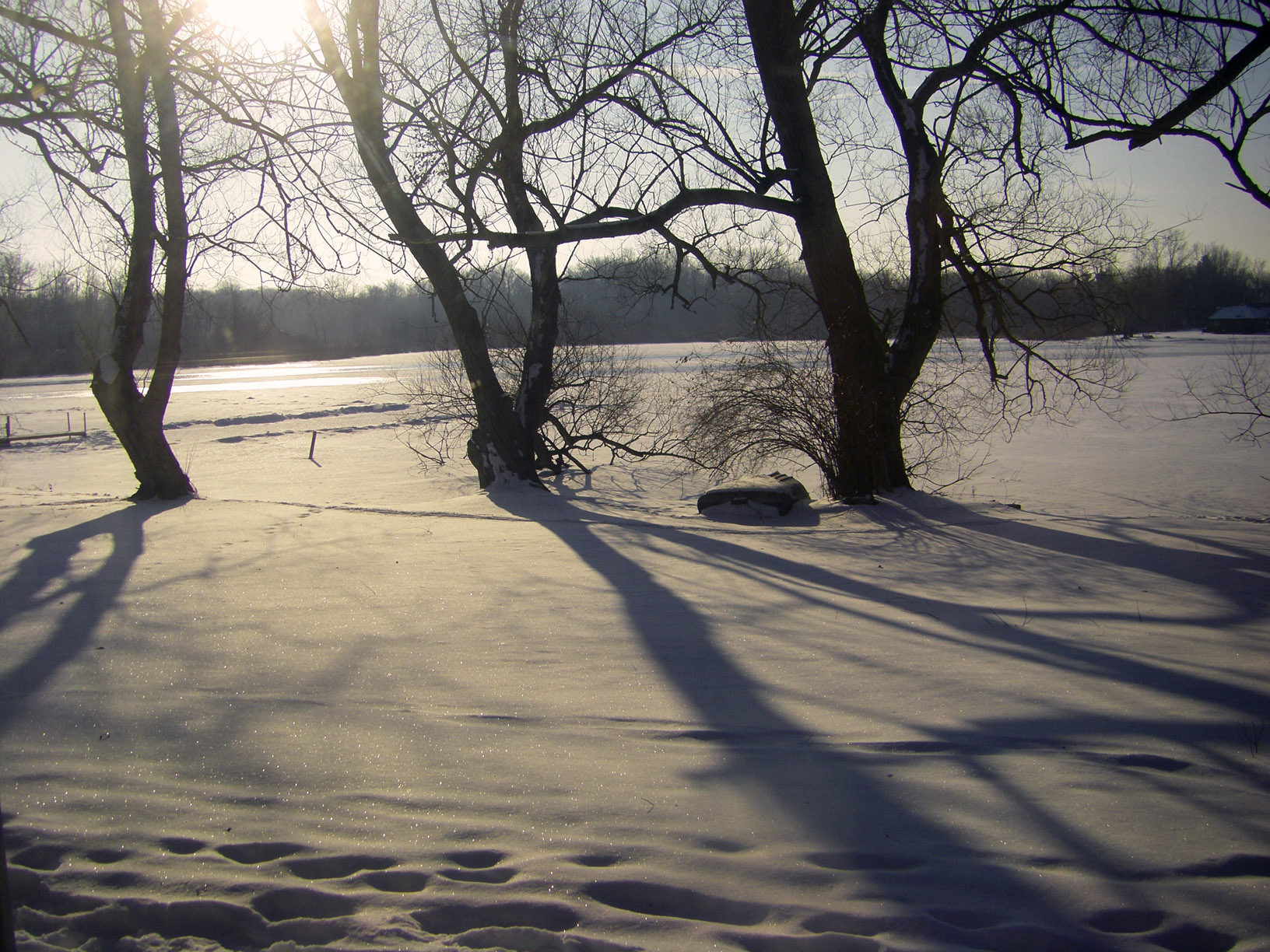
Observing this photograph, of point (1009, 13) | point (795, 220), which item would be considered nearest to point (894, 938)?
point (795, 220)

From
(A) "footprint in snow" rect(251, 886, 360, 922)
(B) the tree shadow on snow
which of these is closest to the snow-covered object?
(B) the tree shadow on snow

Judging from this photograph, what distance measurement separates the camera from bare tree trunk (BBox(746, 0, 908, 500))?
927cm

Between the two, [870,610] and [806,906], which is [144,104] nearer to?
[870,610]

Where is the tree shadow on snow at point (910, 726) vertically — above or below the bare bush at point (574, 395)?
below

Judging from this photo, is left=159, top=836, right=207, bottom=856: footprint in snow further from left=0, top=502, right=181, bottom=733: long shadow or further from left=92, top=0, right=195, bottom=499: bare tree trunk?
left=92, top=0, right=195, bottom=499: bare tree trunk

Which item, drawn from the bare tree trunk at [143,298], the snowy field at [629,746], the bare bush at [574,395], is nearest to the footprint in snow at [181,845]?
the snowy field at [629,746]

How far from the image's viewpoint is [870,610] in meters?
4.88

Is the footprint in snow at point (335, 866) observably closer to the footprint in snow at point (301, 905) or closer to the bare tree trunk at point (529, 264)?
the footprint in snow at point (301, 905)

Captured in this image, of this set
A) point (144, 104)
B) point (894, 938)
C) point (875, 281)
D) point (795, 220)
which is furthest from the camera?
point (875, 281)

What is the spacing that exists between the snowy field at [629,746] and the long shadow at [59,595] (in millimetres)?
32

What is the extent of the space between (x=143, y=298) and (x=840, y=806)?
10915 mm

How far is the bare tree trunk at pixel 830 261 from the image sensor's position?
365 inches

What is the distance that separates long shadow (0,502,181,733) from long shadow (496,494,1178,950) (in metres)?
2.81

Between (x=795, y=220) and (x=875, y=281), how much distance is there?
2.26 meters
